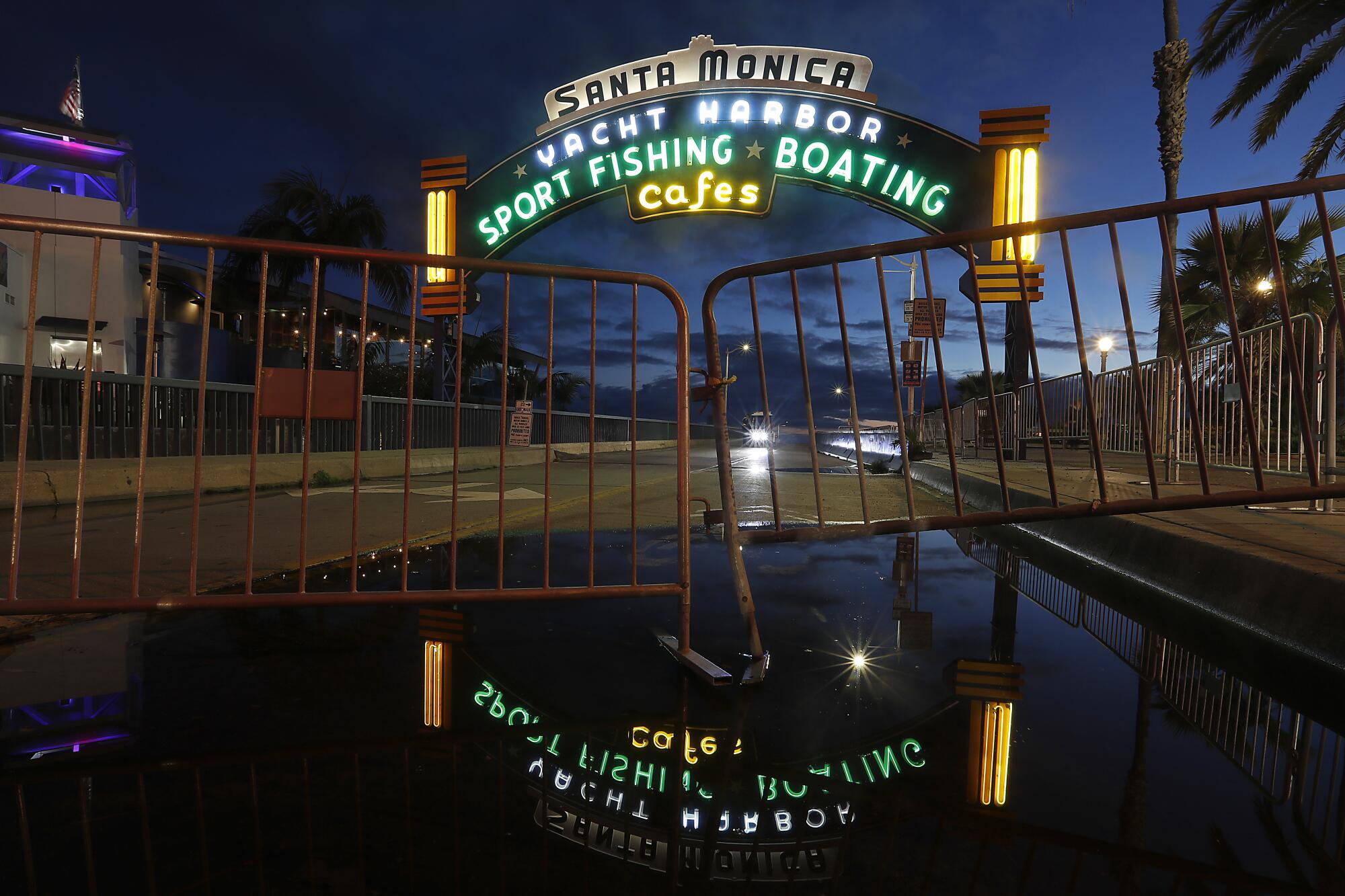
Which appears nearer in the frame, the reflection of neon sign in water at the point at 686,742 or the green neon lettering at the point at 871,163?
the reflection of neon sign in water at the point at 686,742

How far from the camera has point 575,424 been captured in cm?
2970

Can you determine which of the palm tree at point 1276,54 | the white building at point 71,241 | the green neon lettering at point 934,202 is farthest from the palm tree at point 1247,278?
the white building at point 71,241

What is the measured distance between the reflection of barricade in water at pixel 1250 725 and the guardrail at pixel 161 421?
3786 mm

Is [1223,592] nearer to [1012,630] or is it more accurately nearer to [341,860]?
[1012,630]

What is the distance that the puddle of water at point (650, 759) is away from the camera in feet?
5.28

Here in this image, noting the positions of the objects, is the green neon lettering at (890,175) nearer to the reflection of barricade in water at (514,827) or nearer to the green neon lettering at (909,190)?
the green neon lettering at (909,190)

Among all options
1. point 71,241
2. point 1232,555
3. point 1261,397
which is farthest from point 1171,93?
point 71,241

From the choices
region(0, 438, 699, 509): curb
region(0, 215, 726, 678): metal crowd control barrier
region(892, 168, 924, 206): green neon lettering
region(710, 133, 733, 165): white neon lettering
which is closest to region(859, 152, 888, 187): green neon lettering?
region(892, 168, 924, 206): green neon lettering

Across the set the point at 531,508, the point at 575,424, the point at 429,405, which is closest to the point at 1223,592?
the point at 531,508

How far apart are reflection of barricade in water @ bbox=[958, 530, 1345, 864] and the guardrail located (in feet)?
12.4

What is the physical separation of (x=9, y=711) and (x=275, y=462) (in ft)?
29.0

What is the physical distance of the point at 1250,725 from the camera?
2.42 m

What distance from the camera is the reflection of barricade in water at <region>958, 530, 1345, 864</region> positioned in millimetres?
1907

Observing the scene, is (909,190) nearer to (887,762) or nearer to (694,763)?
(887,762)
